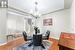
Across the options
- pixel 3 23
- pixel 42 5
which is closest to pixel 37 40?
pixel 3 23

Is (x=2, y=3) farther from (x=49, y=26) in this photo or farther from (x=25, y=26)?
(x=49, y=26)

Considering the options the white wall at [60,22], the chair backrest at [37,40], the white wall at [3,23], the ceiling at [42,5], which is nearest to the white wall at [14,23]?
the white wall at [3,23]

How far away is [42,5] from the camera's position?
5742mm

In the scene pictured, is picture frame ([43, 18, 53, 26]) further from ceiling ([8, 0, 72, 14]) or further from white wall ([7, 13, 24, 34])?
white wall ([7, 13, 24, 34])

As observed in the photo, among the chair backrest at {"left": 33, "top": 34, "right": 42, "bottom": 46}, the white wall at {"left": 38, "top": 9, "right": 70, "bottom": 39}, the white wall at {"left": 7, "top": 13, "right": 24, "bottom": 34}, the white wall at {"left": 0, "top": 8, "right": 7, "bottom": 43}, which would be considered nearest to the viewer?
the chair backrest at {"left": 33, "top": 34, "right": 42, "bottom": 46}

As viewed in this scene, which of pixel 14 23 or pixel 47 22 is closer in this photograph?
pixel 14 23

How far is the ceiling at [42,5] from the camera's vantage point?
507 centimetres

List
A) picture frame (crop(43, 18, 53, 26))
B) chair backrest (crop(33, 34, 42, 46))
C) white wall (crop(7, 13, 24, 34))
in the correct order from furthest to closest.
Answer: picture frame (crop(43, 18, 53, 26)), white wall (crop(7, 13, 24, 34)), chair backrest (crop(33, 34, 42, 46))

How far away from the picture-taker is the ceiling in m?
5.07

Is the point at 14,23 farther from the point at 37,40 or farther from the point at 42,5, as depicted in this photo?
the point at 37,40

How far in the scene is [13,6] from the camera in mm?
5129

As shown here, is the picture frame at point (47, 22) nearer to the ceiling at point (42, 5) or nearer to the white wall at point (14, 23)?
the ceiling at point (42, 5)

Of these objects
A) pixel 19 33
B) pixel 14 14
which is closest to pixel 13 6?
pixel 14 14

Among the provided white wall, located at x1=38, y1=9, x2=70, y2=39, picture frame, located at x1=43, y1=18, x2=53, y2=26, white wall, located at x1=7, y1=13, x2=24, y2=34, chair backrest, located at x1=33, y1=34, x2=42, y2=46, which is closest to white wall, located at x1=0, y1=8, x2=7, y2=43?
white wall, located at x1=7, y1=13, x2=24, y2=34
